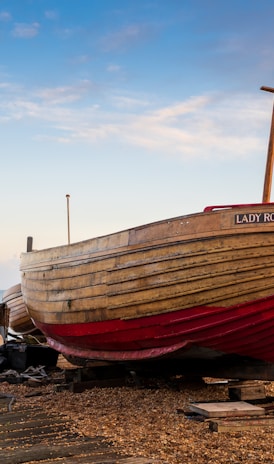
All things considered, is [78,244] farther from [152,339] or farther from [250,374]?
[250,374]

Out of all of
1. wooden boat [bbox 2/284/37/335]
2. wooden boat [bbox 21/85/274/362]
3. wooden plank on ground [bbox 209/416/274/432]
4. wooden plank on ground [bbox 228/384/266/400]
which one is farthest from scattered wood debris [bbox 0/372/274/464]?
wooden boat [bbox 2/284/37/335]

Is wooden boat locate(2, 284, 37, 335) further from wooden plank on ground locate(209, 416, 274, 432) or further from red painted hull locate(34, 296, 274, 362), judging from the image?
wooden plank on ground locate(209, 416, 274, 432)

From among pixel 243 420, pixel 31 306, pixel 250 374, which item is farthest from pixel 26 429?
pixel 31 306

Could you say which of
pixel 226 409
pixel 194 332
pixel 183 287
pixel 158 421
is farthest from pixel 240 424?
pixel 183 287

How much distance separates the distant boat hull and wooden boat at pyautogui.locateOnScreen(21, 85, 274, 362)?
1cm

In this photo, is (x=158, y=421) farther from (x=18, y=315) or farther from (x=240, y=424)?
(x=18, y=315)

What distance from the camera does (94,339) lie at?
8766 mm

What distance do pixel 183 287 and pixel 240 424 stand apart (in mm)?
1820

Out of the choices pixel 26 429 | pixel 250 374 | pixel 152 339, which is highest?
pixel 152 339

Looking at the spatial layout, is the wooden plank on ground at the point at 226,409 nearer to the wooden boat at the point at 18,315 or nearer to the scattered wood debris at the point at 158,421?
the scattered wood debris at the point at 158,421


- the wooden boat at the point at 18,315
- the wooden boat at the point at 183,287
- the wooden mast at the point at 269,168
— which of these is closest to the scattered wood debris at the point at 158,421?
the wooden boat at the point at 183,287

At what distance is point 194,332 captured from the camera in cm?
750

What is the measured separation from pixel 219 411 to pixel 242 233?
7.20 feet

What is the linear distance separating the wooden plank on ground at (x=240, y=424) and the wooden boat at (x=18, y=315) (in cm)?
1078
